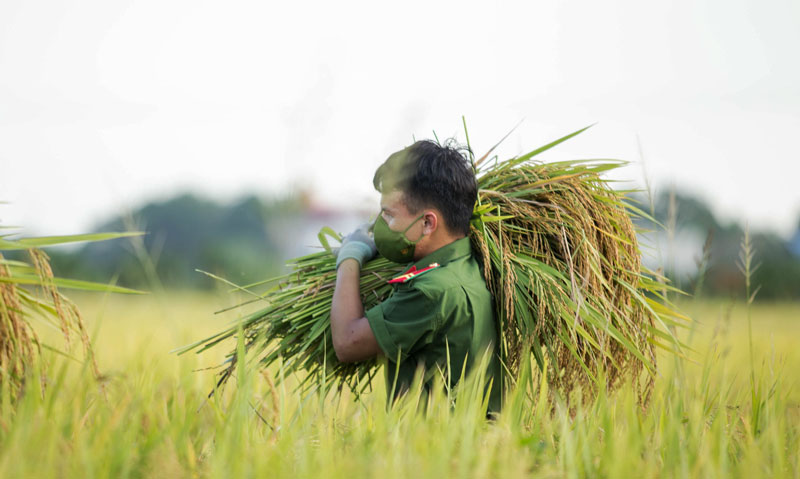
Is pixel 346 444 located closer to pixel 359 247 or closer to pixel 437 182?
pixel 359 247

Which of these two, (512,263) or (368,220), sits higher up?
(368,220)

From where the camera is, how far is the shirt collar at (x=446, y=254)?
240 centimetres

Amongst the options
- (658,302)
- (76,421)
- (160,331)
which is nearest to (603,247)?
(658,302)

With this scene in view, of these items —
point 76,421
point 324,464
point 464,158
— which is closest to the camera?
point 324,464

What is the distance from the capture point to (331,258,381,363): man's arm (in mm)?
2281

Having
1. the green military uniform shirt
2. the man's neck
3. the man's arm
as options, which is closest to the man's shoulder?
the green military uniform shirt

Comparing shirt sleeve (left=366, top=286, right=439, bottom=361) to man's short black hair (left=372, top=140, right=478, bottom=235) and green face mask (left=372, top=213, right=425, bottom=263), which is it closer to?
green face mask (left=372, top=213, right=425, bottom=263)

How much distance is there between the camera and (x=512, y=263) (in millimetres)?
2443

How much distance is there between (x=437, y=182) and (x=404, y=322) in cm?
58

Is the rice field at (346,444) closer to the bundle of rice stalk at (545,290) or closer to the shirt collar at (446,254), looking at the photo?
the bundle of rice stalk at (545,290)

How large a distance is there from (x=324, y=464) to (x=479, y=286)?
118cm

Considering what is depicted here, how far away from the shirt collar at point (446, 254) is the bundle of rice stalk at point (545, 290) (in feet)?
0.28

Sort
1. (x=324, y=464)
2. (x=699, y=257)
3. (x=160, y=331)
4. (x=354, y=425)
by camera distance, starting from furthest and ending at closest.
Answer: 1. (x=160, y=331)
2. (x=699, y=257)
3. (x=354, y=425)
4. (x=324, y=464)

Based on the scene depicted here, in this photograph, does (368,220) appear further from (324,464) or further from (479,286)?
(324,464)
